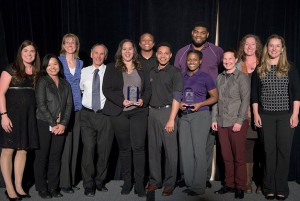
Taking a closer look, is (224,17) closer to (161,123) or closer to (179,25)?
(179,25)

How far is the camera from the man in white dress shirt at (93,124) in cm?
370

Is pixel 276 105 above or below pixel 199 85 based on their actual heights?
below

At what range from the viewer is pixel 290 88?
3.52m

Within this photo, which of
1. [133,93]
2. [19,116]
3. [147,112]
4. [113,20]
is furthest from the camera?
[113,20]

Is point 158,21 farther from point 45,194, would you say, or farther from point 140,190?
point 45,194

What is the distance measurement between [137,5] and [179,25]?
0.55m

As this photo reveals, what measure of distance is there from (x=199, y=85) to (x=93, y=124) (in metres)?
1.14

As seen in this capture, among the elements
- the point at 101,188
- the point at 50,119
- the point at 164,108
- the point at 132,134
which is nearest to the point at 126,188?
the point at 101,188

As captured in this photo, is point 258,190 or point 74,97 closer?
point 74,97

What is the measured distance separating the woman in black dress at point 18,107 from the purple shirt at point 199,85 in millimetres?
1501

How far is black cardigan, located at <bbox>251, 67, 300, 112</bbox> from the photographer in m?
3.49

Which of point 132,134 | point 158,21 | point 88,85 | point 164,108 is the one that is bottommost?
point 132,134

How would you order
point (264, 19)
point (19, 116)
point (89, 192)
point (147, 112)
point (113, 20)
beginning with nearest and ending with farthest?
1. point (19, 116)
2. point (147, 112)
3. point (89, 192)
4. point (264, 19)
5. point (113, 20)

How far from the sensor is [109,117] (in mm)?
3664
